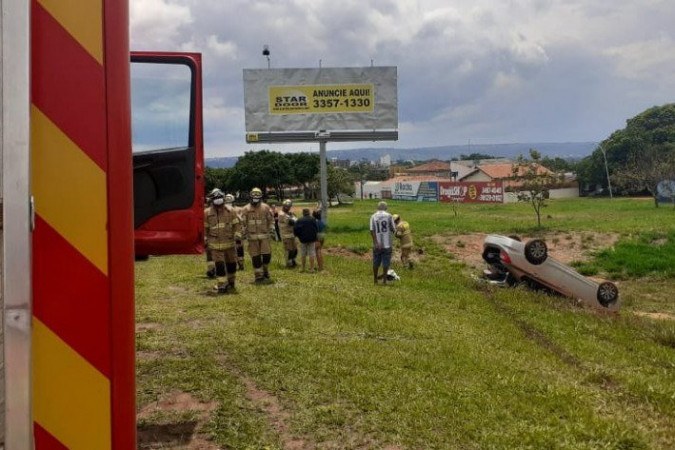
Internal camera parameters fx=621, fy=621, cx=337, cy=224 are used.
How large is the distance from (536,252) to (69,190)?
11206 millimetres

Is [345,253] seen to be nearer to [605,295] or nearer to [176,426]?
[605,295]

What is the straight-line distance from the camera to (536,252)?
1164 cm

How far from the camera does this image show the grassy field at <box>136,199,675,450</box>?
3.96 metres

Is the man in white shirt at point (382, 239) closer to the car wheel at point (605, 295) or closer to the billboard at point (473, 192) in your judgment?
the car wheel at point (605, 295)

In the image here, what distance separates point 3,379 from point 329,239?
23.6m

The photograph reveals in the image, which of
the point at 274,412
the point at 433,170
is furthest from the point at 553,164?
the point at 433,170

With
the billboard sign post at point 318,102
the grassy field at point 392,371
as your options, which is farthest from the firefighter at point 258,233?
the billboard sign post at point 318,102

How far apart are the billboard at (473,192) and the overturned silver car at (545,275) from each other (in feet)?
165

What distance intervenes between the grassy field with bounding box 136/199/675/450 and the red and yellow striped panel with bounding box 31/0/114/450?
97.8 inches

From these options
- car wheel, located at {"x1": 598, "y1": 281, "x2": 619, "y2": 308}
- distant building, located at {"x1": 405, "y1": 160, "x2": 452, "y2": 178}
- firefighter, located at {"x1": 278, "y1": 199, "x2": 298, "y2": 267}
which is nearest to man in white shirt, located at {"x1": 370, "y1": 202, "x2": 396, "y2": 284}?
firefighter, located at {"x1": 278, "y1": 199, "x2": 298, "y2": 267}

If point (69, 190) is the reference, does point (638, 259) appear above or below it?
below

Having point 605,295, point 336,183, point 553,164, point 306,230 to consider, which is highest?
point 336,183

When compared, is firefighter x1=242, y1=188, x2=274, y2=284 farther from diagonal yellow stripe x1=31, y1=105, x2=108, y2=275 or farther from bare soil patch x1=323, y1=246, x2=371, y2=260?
diagonal yellow stripe x1=31, y1=105, x2=108, y2=275

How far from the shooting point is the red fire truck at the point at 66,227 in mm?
1229
